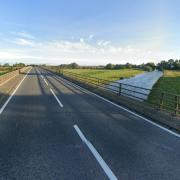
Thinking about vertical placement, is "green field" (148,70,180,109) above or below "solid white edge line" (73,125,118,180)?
below

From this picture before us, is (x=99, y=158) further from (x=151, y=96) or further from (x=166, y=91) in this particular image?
(x=166, y=91)

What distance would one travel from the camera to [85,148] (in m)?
6.46

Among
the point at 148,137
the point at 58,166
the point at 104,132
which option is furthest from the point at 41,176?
the point at 148,137

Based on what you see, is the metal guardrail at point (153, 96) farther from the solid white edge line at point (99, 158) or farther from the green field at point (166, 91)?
the solid white edge line at point (99, 158)

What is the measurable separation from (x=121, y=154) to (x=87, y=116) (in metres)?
4.91

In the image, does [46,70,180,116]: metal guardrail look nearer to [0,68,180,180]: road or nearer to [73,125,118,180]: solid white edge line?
[0,68,180,180]: road

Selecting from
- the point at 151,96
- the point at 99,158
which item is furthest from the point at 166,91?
the point at 99,158

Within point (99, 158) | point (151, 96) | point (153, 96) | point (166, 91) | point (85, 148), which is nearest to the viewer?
point (99, 158)

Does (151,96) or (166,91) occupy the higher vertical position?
(151,96)

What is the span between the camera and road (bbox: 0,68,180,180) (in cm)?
500

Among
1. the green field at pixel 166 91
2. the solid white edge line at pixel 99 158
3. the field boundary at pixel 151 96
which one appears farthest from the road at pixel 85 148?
the green field at pixel 166 91

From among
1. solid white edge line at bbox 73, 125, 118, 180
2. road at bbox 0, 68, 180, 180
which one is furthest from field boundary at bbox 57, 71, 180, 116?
solid white edge line at bbox 73, 125, 118, 180

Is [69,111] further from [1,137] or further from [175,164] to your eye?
[175,164]

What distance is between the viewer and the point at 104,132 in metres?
8.16
